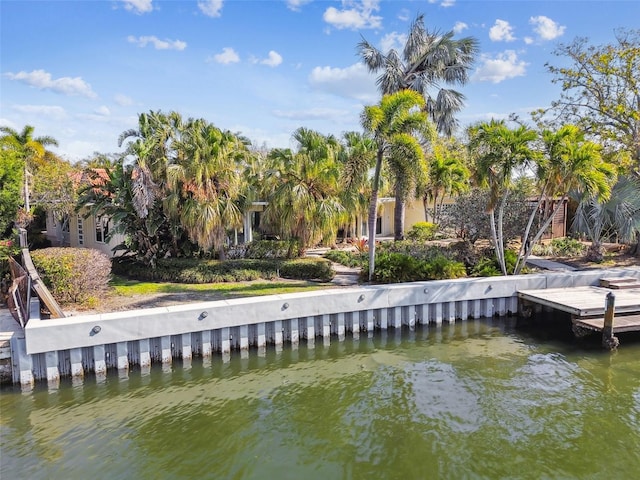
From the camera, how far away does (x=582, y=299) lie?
44.8 feet

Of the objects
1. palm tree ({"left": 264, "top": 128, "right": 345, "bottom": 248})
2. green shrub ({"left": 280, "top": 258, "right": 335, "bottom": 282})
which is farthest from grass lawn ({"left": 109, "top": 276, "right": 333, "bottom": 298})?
palm tree ({"left": 264, "top": 128, "right": 345, "bottom": 248})

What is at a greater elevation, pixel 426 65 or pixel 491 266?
pixel 426 65

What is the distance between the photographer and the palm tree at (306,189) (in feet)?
58.8

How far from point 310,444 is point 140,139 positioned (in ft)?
42.4

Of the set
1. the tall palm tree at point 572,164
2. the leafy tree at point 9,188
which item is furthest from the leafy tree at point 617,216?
the leafy tree at point 9,188

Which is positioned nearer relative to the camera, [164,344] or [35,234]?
[164,344]

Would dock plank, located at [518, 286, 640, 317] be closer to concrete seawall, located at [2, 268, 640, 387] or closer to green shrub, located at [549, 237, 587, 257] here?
concrete seawall, located at [2, 268, 640, 387]

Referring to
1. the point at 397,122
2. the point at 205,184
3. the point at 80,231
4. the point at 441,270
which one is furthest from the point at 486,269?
the point at 80,231

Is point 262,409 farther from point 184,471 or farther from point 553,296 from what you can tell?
point 553,296

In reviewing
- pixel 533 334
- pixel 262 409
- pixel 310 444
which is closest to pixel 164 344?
pixel 262 409

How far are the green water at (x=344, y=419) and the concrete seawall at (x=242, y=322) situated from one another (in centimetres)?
50

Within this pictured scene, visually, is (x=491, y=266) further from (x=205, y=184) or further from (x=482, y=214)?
(x=205, y=184)

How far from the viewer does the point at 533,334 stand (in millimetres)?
13398

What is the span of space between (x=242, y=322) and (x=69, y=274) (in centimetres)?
510
